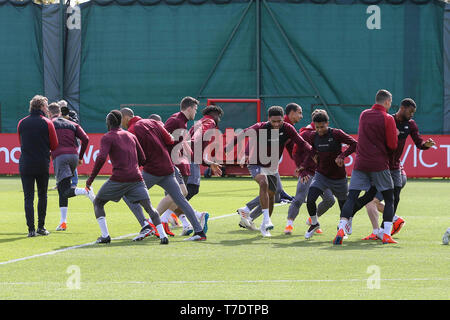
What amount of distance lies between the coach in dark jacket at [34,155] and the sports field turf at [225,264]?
0.48 m

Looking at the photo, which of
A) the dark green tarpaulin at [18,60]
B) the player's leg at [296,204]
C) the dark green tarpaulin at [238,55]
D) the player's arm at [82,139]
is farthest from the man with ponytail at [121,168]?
the dark green tarpaulin at [18,60]

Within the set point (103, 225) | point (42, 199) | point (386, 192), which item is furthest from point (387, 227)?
point (42, 199)

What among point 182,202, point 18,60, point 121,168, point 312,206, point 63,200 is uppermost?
point 18,60

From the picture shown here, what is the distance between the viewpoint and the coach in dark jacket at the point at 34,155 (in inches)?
498

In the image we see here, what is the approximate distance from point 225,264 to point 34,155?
437cm

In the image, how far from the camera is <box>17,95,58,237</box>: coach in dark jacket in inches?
498

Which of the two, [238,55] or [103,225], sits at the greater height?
[238,55]

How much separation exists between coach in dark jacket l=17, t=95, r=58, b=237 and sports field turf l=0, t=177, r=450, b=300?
1.57ft

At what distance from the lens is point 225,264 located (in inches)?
380

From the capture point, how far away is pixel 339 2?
32.2 m

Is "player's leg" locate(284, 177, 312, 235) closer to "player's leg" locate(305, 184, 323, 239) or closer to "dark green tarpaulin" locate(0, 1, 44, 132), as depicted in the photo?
"player's leg" locate(305, 184, 323, 239)

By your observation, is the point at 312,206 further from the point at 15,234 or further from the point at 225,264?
the point at 15,234

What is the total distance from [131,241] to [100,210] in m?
0.74

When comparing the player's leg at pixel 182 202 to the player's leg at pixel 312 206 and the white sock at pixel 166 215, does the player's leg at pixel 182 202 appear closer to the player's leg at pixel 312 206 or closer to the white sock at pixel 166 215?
the white sock at pixel 166 215
